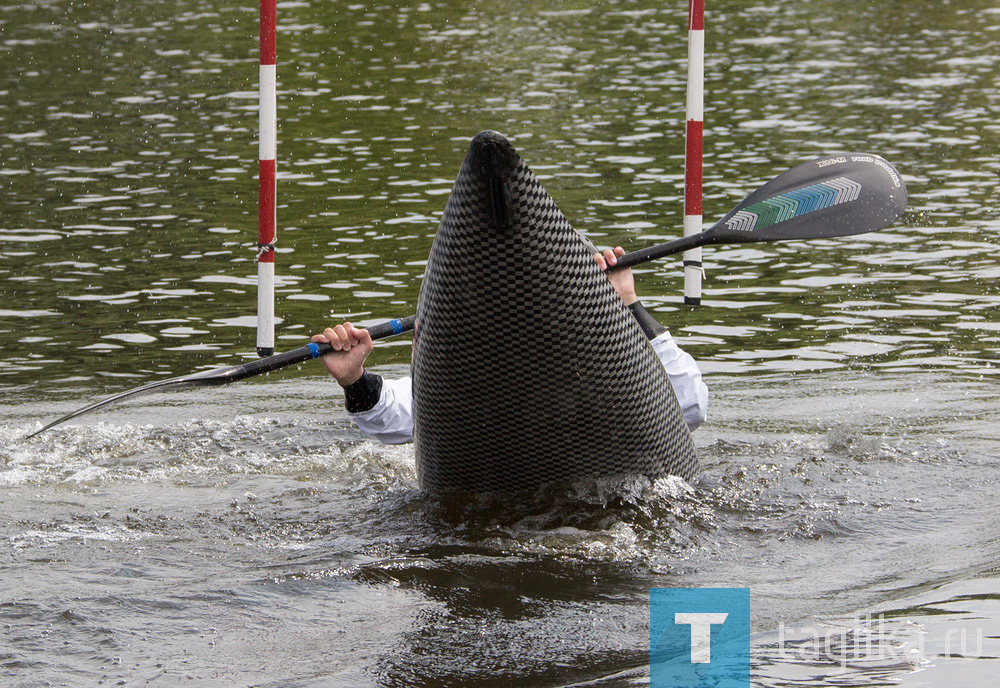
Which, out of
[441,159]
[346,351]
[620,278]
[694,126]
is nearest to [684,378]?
[620,278]

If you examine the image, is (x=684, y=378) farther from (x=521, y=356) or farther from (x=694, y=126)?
(x=694, y=126)

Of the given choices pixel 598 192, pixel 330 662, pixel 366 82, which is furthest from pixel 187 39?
pixel 330 662

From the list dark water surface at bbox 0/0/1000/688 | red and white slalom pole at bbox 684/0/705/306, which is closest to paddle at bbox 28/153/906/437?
dark water surface at bbox 0/0/1000/688

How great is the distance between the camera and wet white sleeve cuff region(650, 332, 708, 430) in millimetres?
5645

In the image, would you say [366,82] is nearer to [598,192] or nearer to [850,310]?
[598,192]

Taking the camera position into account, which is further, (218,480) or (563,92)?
(563,92)

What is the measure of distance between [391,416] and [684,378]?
107 centimetres

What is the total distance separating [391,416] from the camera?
574 centimetres

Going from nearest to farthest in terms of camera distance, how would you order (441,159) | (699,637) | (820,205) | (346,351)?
(699,637)
(346,351)
(820,205)
(441,159)

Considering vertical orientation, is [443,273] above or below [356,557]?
above

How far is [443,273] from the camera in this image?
5027mm

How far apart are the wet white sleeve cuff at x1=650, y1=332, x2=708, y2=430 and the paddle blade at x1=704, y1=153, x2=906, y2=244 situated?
2.59 ft

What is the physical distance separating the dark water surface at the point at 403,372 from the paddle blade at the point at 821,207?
0.86 metres

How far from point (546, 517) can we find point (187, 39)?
55.8ft
